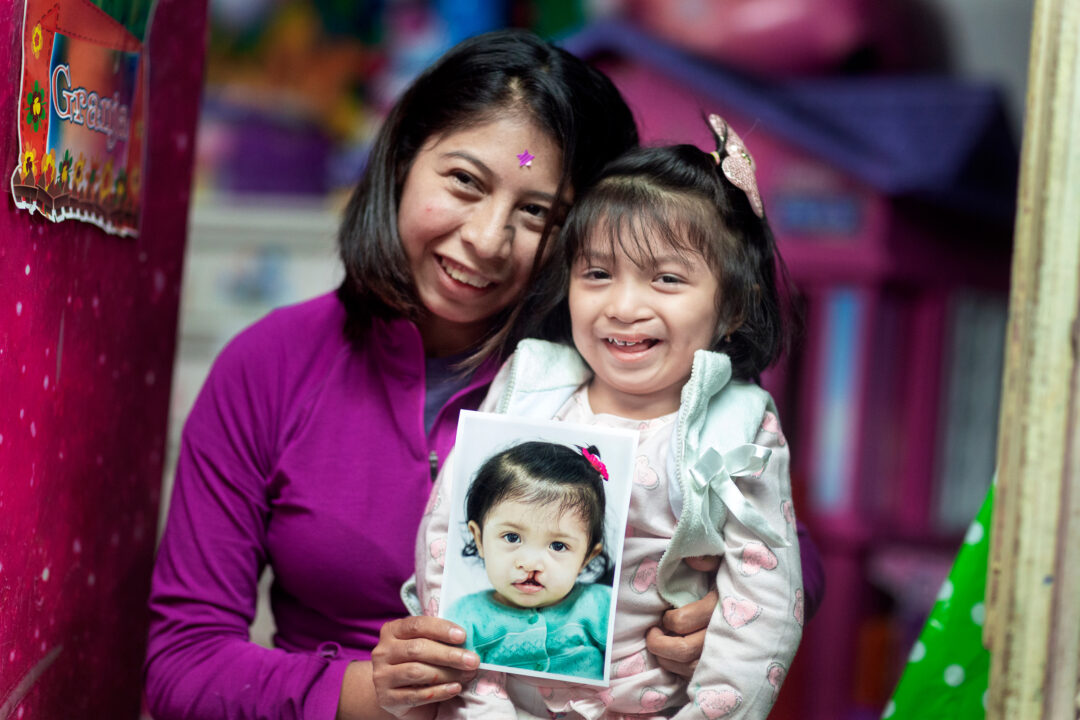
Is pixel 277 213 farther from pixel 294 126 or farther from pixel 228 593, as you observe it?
pixel 228 593

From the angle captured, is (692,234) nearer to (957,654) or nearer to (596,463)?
(596,463)

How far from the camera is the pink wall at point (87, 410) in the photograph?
1.03 metres

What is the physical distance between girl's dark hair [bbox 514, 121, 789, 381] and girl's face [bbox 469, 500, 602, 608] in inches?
10.4

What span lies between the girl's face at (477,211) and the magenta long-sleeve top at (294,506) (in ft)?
0.25

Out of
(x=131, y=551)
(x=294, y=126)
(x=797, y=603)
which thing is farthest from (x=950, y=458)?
(x=294, y=126)

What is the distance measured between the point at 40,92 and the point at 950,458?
226 cm

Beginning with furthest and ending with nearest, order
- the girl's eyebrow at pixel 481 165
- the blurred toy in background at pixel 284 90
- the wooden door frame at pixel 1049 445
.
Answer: the blurred toy in background at pixel 284 90 → the girl's eyebrow at pixel 481 165 → the wooden door frame at pixel 1049 445

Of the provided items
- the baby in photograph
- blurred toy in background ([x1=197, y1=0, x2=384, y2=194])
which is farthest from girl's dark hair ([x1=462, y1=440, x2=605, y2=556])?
blurred toy in background ([x1=197, y1=0, x2=384, y2=194])

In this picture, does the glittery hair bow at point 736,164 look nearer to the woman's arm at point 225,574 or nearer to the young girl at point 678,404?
the young girl at point 678,404

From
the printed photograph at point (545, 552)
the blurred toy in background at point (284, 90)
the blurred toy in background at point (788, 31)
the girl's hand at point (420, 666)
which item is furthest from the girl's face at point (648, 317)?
the blurred toy in background at point (284, 90)

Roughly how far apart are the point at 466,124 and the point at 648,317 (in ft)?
1.08

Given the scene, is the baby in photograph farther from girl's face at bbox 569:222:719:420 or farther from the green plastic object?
the green plastic object

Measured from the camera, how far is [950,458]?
8.66ft

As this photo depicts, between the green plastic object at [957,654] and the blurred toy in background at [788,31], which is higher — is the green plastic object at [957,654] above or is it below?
below
